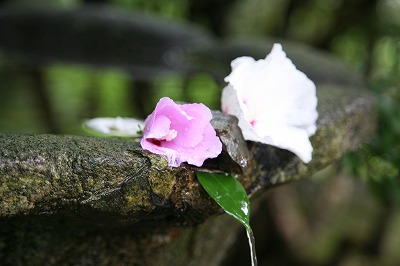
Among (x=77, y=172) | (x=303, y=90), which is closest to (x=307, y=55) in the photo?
(x=303, y=90)

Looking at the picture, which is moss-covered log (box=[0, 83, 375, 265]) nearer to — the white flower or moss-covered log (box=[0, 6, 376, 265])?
moss-covered log (box=[0, 6, 376, 265])

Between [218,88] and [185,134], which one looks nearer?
[185,134]

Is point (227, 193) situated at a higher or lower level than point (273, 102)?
lower

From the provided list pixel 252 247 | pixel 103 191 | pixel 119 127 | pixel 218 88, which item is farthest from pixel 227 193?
pixel 218 88

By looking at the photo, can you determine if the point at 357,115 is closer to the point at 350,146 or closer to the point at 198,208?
the point at 350,146

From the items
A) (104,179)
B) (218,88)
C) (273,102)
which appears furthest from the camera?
(218,88)

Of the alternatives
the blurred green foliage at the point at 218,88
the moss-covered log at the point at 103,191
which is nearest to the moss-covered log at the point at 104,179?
the moss-covered log at the point at 103,191

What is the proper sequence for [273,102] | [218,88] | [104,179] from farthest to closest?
[218,88] → [273,102] → [104,179]

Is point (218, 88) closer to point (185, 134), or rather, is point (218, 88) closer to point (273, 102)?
point (273, 102)
